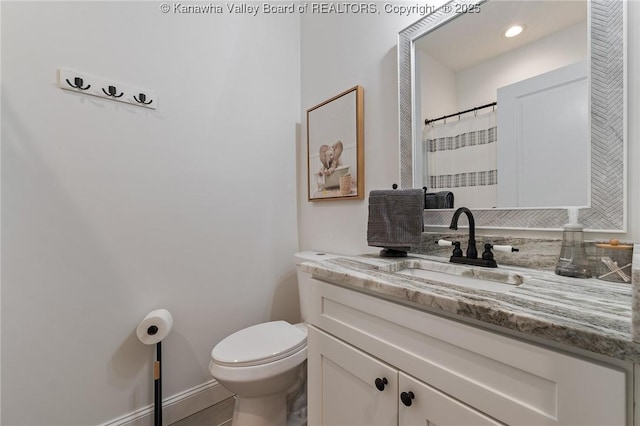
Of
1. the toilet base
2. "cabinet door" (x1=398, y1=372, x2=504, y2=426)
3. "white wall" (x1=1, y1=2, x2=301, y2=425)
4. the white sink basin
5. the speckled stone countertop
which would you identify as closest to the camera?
the speckled stone countertop

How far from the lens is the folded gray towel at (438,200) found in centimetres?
112

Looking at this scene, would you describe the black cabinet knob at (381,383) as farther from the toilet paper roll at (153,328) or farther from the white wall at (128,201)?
the white wall at (128,201)

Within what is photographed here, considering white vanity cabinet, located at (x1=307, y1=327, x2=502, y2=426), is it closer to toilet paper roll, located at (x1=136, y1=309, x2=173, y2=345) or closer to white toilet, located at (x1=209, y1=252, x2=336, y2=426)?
white toilet, located at (x1=209, y1=252, x2=336, y2=426)

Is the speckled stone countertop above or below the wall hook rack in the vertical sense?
below

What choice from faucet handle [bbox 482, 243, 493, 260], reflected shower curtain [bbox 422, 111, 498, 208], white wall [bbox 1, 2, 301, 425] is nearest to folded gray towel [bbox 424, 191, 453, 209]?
reflected shower curtain [bbox 422, 111, 498, 208]

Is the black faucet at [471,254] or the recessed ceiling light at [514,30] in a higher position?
the recessed ceiling light at [514,30]

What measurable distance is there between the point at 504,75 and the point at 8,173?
187 centimetres

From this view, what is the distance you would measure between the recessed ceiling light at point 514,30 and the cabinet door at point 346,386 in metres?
1.17

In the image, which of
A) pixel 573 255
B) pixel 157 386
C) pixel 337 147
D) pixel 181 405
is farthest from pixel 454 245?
pixel 181 405

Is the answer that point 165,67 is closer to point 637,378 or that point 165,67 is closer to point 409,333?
point 409,333

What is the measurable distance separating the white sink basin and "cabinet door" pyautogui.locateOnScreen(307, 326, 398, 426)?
0.30m

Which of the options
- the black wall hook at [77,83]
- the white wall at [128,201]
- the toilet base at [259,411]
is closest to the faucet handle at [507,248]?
the toilet base at [259,411]

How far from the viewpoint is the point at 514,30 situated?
0.95 metres

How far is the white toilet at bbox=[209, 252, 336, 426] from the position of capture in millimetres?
1084
